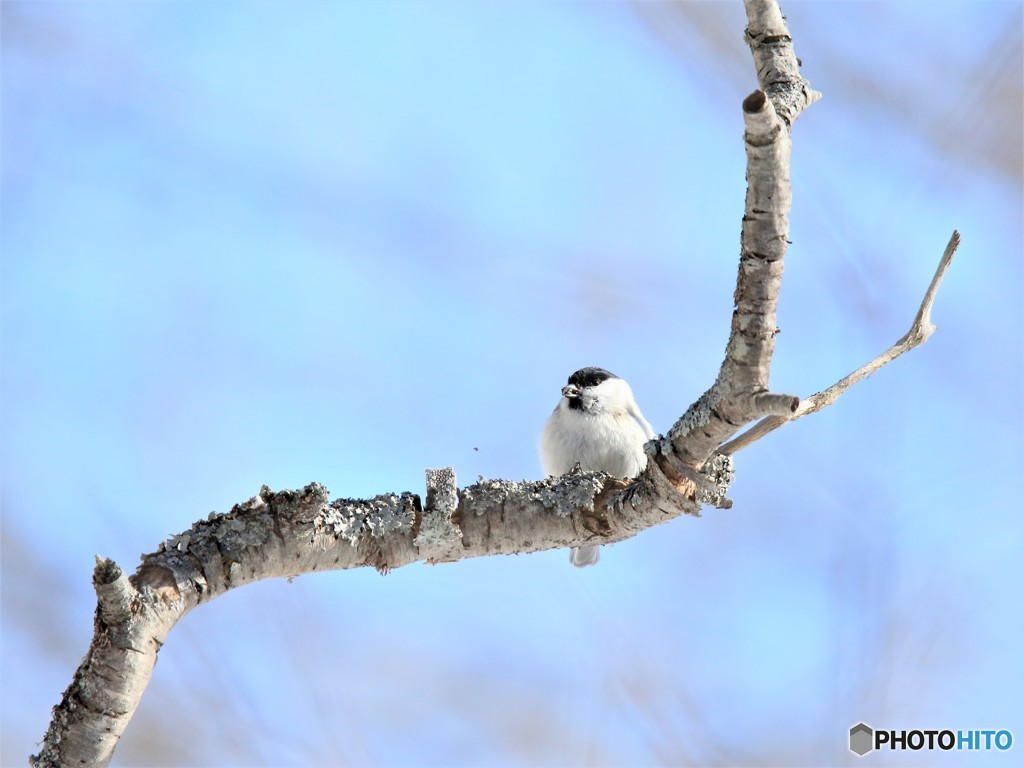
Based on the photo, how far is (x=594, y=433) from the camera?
3.90 metres

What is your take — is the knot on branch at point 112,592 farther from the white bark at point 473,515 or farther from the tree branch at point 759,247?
the tree branch at point 759,247

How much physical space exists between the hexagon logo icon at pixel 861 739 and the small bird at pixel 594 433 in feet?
4.14

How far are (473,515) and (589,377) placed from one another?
6.97 feet

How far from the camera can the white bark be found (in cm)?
179

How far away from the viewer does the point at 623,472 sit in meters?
3.90

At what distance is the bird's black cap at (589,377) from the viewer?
432 cm

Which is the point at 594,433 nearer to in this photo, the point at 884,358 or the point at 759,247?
the point at 884,358

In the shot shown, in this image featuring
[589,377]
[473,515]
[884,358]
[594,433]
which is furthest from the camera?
[589,377]

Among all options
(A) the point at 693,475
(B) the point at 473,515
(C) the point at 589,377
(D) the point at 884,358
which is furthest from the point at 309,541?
(C) the point at 589,377

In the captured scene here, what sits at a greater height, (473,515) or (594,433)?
(594,433)

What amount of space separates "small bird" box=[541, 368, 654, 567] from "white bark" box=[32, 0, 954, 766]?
1.40 m

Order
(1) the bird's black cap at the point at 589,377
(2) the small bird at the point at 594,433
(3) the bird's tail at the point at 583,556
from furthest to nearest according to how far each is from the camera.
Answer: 1. (1) the bird's black cap at the point at 589,377
2. (3) the bird's tail at the point at 583,556
3. (2) the small bird at the point at 594,433

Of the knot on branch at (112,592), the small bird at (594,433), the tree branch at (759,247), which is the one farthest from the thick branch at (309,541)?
the small bird at (594,433)

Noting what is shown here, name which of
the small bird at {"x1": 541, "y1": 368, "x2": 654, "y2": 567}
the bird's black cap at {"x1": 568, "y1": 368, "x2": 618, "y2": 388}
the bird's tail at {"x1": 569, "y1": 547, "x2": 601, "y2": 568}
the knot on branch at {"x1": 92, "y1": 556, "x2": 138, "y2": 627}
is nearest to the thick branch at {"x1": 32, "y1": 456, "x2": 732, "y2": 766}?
the knot on branch at {"x1": 92, "y1": 556, "x2": 138, "y2": 627}
